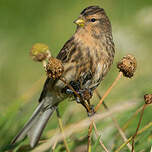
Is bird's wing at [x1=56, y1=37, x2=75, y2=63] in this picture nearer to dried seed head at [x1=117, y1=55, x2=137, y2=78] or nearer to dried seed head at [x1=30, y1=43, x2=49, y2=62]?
dried seed head at [x1=30, y1=43, x2=49, y2=62]

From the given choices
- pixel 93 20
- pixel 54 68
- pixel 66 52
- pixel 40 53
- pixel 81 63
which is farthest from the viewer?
pixel 93 20

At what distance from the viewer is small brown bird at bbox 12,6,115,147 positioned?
3.91 metres

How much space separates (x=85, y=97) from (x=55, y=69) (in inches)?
12.4

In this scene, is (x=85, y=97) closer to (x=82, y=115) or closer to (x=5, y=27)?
(x=82, y=115)

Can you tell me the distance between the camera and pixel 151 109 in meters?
4.39

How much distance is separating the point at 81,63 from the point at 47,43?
3451 millimetres

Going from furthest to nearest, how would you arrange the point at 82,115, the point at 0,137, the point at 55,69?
the point at 82,115
the point at 0,137
the point at 55,69

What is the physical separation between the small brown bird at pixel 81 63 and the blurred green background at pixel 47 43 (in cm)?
17

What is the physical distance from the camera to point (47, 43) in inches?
289

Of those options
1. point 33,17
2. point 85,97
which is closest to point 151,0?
point 33,17

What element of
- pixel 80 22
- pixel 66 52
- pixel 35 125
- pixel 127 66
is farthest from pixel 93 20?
pixel 127 66

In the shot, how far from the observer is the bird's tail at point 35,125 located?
12.8 feet

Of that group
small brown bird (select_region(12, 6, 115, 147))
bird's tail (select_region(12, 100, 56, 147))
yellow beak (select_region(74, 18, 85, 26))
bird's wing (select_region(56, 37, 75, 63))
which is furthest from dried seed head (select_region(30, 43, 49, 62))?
bird's tail (select_region(12, 100, 56, 147))

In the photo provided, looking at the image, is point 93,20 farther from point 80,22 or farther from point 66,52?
point 66,52
